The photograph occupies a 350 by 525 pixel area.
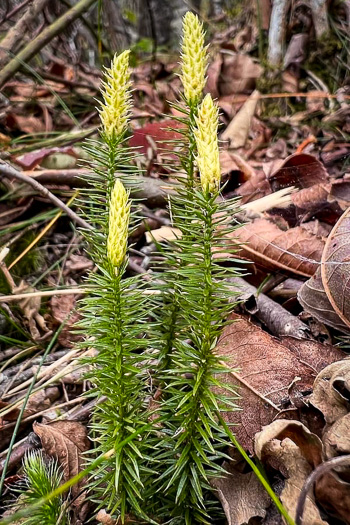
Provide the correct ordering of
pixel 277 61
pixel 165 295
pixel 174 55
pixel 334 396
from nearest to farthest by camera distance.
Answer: pixel 334 396 → pixel 165 295 → pixel 277 61 → pixel 174 55

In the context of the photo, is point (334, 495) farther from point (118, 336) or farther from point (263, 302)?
point (263, 302)

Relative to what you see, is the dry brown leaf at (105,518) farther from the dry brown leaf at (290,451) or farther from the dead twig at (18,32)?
the dead twig at (18,32)

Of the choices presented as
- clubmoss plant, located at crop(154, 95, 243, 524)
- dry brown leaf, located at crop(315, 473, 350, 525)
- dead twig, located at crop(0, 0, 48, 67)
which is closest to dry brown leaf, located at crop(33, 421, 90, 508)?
clubmoss plant, located at crop(154, 95, 243, 524)

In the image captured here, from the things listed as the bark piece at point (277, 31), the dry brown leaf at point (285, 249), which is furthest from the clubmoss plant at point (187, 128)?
the bark piece at point (277, 31)

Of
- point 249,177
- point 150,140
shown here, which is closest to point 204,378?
point 249,177

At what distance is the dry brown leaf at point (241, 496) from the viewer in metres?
1.25

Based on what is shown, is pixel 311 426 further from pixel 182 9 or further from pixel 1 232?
pixel 182 9

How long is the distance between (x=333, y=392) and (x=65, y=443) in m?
0.84

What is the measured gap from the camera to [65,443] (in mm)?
1598

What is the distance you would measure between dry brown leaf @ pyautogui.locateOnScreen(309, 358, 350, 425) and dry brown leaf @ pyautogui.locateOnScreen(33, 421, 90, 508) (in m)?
0.74

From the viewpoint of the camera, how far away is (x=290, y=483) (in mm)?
1212

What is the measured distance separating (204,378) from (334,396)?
351 mm

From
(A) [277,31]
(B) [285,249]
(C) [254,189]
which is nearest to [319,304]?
(B) [285,249]

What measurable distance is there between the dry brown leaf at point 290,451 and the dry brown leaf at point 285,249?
810 mm
